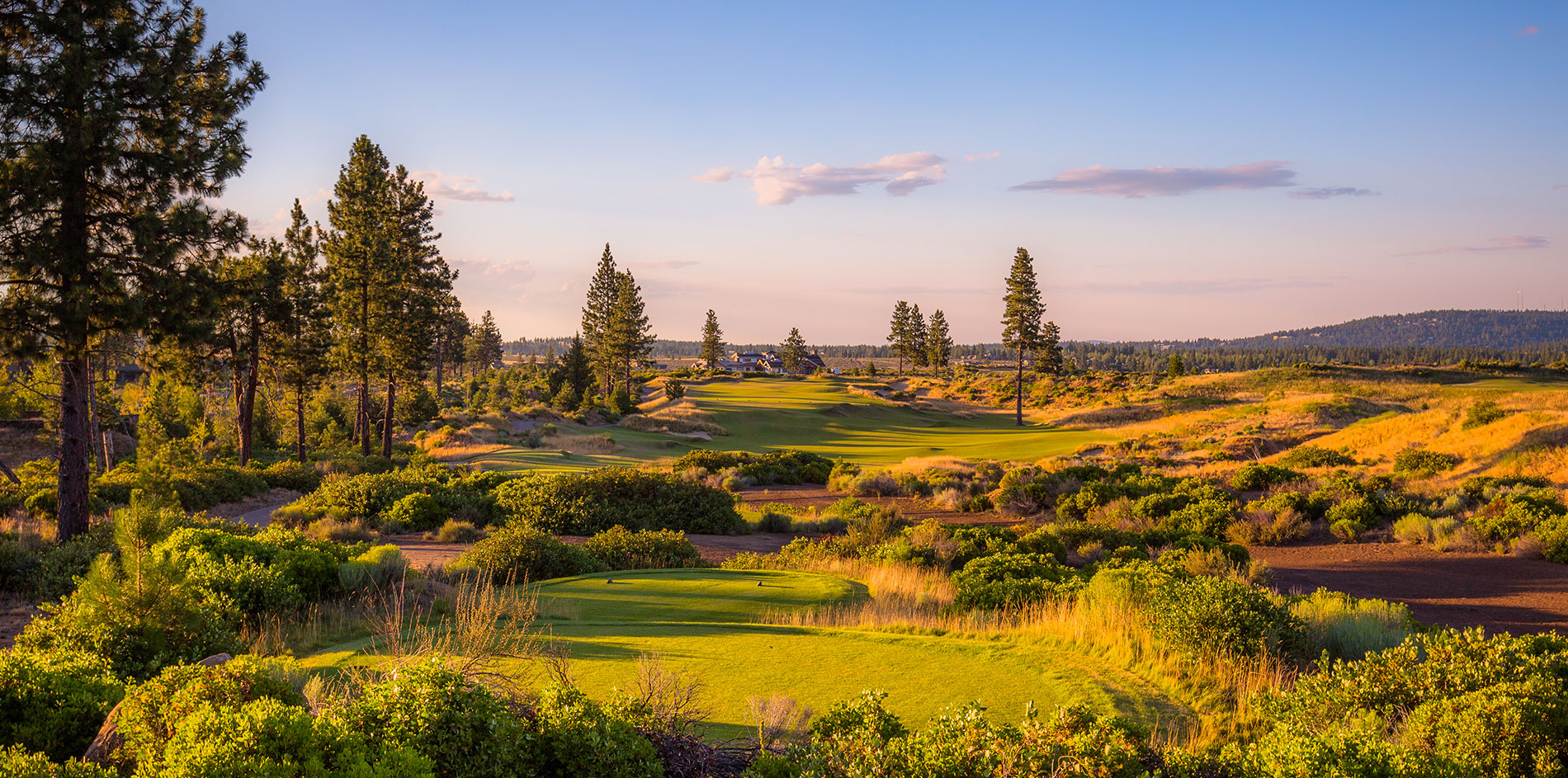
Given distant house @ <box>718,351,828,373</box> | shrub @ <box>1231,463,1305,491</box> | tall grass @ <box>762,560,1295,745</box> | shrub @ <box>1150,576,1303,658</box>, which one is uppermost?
distant house @ <box>718,351,828,373</box>

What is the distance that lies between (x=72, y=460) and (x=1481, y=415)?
38.0 m

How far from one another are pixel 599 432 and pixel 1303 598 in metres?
42.9

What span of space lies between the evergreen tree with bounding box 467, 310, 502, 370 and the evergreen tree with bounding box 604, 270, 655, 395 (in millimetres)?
31251

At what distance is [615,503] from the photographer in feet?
64.6

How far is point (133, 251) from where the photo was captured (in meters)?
13.5

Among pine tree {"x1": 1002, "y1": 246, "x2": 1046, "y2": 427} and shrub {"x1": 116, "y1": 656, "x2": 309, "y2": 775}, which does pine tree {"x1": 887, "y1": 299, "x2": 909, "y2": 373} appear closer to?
pine tree {"x1": 1002, "y1": 246, "x2": 1046, "y2": 427}

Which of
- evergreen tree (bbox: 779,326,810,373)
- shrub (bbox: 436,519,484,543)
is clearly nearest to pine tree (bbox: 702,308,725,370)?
evergreen tree (bbox: 779,326,810,373)

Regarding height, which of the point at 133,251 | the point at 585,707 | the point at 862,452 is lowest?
the point at 862,452

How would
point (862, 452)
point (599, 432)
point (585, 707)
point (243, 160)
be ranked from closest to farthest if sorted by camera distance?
1. point (585, 707)
2. point (243, 160)
3. point (862, 452)
4. point (599, 432)

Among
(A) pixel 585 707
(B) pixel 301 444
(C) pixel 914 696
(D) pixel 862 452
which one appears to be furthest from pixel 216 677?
(D) pixel 862 452

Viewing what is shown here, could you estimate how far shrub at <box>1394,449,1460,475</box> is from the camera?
22.8 m

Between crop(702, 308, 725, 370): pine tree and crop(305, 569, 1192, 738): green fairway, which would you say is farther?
crop(702, 308, 725, 370): pine tree

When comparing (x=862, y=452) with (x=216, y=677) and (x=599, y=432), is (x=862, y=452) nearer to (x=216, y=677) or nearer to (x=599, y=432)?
(x=599, y=432)

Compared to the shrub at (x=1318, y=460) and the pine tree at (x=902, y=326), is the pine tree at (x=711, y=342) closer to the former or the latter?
the pine tree at (x=902, y=326)
